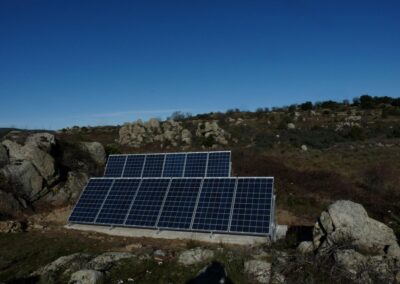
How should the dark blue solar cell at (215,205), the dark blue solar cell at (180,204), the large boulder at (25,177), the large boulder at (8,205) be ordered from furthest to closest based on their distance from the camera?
the large boulder at (25,177), the large boulder at (8,205), the dark blue solar cell at (180,204), the dark blue solar cell at (215,205)

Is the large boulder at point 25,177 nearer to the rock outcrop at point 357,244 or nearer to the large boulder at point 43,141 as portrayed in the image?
the large boulder at point 43,141

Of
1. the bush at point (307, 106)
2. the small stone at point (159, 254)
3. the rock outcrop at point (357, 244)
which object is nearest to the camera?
the rock outcrop at point (357, 244)

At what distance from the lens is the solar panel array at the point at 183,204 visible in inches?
660

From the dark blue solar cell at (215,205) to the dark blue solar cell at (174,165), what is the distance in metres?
4.76

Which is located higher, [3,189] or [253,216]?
[253,216]

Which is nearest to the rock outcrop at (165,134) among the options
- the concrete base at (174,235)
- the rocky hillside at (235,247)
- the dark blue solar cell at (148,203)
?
the rocky hillside at (235,247)

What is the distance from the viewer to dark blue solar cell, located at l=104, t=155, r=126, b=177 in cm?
2542

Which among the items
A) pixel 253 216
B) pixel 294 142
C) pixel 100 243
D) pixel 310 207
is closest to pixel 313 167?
pixel 310 207

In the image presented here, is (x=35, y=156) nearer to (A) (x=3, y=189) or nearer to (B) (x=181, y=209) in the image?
(A) (x=3, y=189)

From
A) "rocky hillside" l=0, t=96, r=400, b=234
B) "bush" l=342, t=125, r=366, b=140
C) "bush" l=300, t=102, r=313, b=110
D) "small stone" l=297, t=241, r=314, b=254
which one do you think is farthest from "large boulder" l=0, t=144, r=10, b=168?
"bush" l=300, t=102, r=313, b=110

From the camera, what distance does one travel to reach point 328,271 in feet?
36.1

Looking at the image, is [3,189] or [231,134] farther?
[231,134]

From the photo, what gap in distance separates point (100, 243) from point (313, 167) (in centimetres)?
2498

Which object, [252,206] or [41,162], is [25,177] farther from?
[252,206]
